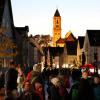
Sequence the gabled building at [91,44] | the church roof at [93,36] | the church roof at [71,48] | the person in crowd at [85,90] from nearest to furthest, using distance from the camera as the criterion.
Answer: the person in crowd at [85,90] < the gabled building at [91,44] < the church roof at [93,36] < the church roof at [71,48]

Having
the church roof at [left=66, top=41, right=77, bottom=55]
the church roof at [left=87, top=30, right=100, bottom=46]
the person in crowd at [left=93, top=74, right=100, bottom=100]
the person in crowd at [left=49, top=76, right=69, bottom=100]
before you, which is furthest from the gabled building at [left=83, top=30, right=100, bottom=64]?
the person in crowd at [left=49, top=76, right=69, bottom=100]

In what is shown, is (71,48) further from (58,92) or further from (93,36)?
(58,92)

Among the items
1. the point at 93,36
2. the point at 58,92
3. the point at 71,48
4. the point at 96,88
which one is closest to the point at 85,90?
the point at 58,92

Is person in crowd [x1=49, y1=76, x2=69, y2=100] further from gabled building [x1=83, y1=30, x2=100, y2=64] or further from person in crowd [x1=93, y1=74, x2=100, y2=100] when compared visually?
gabled building [x1=83, y1=30, x2=100, y2=64]

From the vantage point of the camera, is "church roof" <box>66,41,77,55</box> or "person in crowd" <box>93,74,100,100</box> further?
"church roof" <box>66,41,77,55</box>

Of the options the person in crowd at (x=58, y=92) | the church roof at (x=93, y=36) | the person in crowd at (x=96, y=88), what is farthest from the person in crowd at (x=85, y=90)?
the church roof at (x=93, y=36)

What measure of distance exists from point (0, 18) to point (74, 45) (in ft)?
406

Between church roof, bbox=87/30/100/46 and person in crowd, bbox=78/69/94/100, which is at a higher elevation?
church roof, bbox=87/30/100/46

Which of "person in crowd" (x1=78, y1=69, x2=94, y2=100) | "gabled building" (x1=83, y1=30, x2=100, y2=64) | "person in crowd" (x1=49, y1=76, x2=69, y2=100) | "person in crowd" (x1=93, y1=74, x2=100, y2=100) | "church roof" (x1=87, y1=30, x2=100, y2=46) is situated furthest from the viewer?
"church roof" (x1=87, y1=30, x2=100, y2=46)

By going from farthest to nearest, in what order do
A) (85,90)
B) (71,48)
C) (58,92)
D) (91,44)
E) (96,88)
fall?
(71,48)
(91,44)
(96,88)
(58,92)
(85,90)

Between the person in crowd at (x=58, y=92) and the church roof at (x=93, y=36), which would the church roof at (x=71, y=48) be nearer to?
the church roof at (x=93, y=36)

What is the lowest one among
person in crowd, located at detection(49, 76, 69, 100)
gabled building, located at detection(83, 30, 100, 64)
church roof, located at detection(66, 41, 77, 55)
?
person in crowd, located at detection(49, 76, 69, 100)

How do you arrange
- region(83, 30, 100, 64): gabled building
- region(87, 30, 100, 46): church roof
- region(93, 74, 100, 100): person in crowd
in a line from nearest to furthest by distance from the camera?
region(93, 74, 100, 100): person in crowd, region(83, 30, 100, 64): gabled building, region(87, 30, 100, 46): church roof

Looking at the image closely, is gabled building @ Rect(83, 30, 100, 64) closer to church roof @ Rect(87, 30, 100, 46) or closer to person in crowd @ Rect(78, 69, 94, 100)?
church roof @ Rect(87, 30, 100, 46)
